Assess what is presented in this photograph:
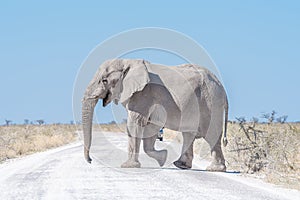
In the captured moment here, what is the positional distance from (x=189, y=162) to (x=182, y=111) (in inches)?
59.4

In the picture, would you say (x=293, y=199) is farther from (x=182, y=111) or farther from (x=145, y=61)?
(x=145, y=61)

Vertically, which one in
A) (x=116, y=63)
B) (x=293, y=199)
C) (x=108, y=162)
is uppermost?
(x=116, y=63)

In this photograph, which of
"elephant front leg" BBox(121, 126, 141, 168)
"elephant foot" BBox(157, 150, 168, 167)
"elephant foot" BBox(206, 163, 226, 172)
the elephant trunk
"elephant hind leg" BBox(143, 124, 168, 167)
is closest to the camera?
"elephant front leg" BBox(121, 126, 141, 168)

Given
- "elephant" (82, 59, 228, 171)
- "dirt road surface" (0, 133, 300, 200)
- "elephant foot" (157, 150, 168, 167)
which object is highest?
"elephant" (82, 59, 228, 171)

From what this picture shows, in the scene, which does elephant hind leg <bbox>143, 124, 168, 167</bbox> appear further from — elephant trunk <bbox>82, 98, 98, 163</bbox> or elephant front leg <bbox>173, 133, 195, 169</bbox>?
elephant trunk <bbox>82, 98, 98, 163</bbox>

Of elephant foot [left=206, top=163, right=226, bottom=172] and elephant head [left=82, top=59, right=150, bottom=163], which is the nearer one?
elephant head [left=82, top=59, right=150, bottom=163]

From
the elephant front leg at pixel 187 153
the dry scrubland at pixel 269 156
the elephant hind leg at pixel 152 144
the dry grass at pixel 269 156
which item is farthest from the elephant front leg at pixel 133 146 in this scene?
the dry grass at pixel 269 156

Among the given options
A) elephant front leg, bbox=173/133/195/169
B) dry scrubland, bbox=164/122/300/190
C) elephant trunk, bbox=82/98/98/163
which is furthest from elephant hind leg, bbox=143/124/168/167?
dry scrubland, bbox=164/122/300/190

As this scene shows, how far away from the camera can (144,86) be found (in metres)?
17.9

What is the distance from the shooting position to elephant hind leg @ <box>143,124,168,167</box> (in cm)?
1838

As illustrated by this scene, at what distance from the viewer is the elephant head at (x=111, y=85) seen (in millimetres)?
17875

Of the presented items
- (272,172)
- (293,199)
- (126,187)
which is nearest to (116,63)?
(272,172)

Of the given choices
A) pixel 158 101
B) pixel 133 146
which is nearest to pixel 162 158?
pixel 133 146

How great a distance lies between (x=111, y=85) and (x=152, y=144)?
74.9 inches
